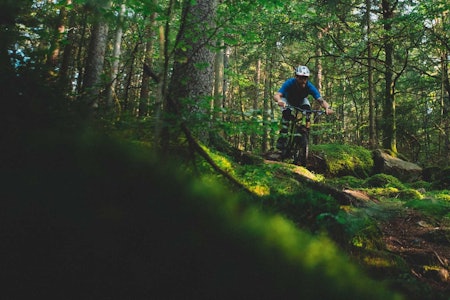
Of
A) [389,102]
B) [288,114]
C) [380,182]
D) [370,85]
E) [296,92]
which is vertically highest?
[370,85]

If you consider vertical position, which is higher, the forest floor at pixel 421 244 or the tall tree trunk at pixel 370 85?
the tall tree trunk at pixel 370 85

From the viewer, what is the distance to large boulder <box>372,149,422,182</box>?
11281mm

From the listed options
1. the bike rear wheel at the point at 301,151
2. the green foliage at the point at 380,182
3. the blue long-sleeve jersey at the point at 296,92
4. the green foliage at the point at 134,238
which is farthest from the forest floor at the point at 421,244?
the green foliage at the point at 380,182

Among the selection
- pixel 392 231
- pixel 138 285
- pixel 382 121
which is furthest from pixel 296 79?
pixel 382 121

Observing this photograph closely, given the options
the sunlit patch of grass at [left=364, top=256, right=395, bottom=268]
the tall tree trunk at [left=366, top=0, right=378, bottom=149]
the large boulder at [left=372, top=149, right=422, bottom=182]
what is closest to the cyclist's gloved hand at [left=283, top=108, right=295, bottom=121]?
the sunlit patch of grass at [left=364, top=256, right=395, bottom=268]

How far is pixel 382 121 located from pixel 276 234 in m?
15.1

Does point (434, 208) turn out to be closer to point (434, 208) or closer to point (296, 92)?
point (434, 208)

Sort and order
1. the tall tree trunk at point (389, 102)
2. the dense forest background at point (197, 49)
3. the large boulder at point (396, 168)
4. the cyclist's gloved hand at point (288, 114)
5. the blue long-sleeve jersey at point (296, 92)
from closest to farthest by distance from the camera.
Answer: the dense forest background at point (197, 49), the cyclist's gloved hand at point (288, 114), the blue long-sleeve jersey at point (296, 92), the large boulder at point (396, 168), the tall tree trunk at point (389, 102)

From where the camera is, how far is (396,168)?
11383 millimetres

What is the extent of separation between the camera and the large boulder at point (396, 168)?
37.0ft

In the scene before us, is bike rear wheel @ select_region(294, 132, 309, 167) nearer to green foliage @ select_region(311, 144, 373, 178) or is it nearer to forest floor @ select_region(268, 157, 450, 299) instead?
forest floor @ select_region(268, 157, 450, 299)

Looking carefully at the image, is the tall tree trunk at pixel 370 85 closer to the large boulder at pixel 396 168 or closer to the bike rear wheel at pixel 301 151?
the large boulder at pixel 396 168

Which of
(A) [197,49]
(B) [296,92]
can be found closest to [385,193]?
(B) [296,92]

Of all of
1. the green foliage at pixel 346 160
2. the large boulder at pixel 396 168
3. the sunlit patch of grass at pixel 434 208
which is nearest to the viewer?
the sunlit patch of grass at pixel 434 208
